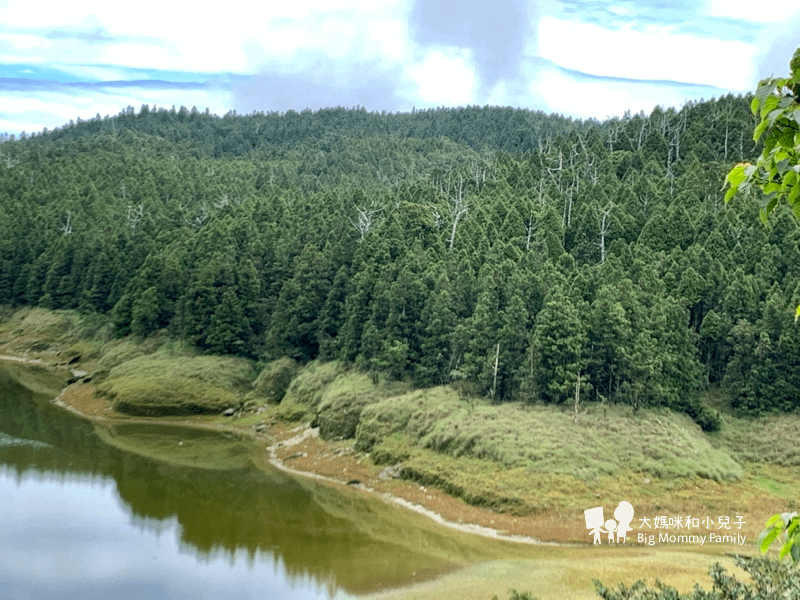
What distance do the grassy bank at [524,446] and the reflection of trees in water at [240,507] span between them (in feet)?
11.4

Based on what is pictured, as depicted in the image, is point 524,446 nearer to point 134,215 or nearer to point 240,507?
point 240,507

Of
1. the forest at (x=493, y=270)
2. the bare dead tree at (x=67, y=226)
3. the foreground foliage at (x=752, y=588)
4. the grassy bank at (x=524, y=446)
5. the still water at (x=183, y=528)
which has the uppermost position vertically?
the bare dead tree at (x=67, y=226)

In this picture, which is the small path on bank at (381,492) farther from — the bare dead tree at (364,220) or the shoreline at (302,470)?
the bare dead tree at (364,220)

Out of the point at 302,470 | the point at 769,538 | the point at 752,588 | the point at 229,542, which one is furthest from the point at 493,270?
the point at 769,538

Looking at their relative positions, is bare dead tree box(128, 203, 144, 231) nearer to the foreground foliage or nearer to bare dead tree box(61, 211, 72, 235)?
bare dead tree box(61, 211, 72, 235)

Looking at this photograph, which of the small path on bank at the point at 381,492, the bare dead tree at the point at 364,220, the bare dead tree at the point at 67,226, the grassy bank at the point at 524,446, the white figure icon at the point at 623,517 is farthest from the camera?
the bare dead tree at the point at 67,226

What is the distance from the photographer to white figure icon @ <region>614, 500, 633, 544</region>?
32750 mm

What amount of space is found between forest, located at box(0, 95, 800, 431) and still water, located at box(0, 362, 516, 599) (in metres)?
12.7

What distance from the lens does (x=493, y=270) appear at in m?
50.2

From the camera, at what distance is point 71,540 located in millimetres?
31062

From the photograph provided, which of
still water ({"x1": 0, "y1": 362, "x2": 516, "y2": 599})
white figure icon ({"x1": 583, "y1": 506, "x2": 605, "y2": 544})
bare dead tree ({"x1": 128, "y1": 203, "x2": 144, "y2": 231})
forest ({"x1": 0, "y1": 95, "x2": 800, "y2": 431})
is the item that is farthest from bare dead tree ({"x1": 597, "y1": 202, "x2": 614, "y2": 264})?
bare dead tree ({"x1": 128, "y1": 203, "x2": 144, "y2": 231})

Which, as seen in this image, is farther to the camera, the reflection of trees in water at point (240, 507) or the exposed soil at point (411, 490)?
the exposed soil at point (411, 490)

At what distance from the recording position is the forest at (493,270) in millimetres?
43438

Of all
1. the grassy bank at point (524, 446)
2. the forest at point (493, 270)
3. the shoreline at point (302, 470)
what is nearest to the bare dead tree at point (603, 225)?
the forest at point (493, 270)
